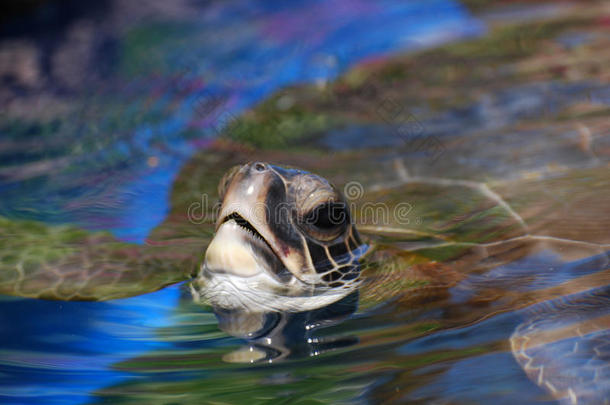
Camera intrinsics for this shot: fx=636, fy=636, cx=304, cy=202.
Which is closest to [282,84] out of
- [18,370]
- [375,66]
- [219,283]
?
[375,66]

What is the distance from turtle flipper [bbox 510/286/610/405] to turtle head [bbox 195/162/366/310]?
54 cm

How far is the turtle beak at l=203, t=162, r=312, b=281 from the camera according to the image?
1632mm

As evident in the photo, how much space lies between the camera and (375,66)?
446 centimetres

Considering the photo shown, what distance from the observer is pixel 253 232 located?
65.4 inches

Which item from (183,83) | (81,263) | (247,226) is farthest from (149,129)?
(247,226)


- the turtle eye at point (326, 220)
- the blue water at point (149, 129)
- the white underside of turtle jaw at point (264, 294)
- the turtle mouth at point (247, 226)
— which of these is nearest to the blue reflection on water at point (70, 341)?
the blue water at point (149, 129)

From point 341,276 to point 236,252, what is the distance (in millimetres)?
323

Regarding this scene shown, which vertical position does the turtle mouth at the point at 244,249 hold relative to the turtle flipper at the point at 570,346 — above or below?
above

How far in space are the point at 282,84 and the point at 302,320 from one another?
2920 millimetres

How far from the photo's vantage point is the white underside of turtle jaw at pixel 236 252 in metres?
1.64

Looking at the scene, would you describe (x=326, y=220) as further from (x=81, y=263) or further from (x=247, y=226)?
(x=81, y=263)

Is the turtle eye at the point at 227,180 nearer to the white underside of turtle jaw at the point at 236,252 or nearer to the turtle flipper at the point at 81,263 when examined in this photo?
the white underside of turtle jaw at the point at 236,252

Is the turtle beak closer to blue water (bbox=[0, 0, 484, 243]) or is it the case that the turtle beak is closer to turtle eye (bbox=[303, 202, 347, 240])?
turtle eye (bbox=[303, 202, 347, 240])

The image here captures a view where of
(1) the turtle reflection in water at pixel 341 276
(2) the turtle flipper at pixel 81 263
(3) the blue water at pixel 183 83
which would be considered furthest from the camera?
(3) the blue water at pixel 183 83
